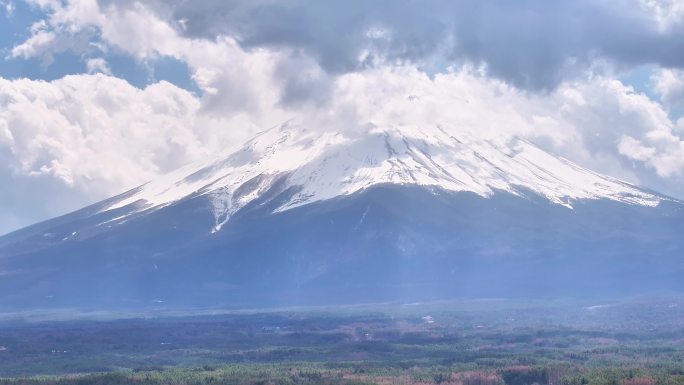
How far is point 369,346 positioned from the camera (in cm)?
10106

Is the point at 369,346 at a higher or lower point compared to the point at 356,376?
higher

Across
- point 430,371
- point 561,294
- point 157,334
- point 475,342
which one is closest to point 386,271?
point 561,294

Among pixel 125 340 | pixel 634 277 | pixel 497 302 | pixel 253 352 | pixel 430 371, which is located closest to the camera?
pixel 430 371

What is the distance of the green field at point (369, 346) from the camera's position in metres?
75.7

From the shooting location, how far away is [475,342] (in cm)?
10300

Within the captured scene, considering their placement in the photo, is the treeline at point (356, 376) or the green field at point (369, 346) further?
the green field at point (369, 346)

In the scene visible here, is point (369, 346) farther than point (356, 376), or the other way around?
point (369, 346)

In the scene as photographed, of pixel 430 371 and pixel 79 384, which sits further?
pixel 430 371

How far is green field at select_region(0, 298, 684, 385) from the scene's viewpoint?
248 ft

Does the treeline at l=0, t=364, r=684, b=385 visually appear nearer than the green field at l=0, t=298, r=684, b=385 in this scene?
Yes

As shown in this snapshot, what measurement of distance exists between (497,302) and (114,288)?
63.1 meters

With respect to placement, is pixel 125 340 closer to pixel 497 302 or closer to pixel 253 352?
pixel 253 352

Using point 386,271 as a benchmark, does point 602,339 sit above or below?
below

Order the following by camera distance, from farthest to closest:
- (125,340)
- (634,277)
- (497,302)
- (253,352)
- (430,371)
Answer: (634,277) → (497,302) → (125,340) → (253,352) → (430,371)
